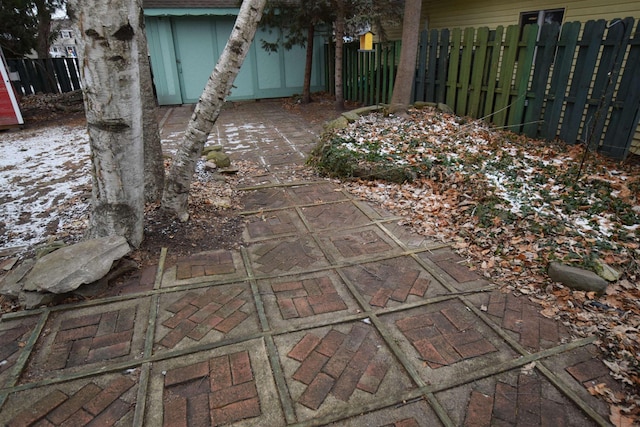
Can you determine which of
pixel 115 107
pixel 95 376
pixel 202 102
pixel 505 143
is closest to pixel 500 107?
pixel 505 143

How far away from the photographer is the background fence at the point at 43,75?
1167 cm

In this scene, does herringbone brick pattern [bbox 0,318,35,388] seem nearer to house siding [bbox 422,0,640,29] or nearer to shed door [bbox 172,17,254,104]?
house siding [bbox 422,0,640,29]

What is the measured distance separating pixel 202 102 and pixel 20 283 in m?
2.02

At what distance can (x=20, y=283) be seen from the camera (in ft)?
8.96

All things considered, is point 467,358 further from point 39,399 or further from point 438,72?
point 438,72

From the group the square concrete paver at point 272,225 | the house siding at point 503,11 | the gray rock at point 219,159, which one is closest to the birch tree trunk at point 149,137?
the square concrete paver at point 272,225

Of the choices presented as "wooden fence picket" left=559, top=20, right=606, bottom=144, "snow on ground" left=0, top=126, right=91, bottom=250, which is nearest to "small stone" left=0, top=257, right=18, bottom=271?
"snow on ground" left=0, top=126, right=91, bottom=250

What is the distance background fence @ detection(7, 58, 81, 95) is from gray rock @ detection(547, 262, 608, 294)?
13316mm

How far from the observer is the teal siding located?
423 inches

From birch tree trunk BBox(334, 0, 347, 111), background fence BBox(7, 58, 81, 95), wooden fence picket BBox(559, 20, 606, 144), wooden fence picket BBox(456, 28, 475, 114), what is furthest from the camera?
background fence BBox(7, 58, 81, 95)

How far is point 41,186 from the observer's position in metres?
4.92

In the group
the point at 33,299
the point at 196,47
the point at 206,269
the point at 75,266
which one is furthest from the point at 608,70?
the point at 196,47

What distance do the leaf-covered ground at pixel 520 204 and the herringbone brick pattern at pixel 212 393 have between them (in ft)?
6.02

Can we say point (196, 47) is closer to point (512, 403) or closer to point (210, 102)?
point (210, 102)
